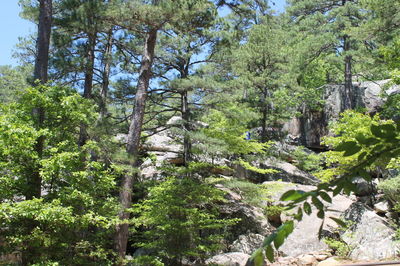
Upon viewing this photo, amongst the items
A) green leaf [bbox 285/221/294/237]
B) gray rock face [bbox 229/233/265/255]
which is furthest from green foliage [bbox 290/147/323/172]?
green leaf [bbox 285/221/294/237]

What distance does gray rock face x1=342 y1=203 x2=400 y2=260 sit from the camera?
8656mm

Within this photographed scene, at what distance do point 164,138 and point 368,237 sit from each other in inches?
352

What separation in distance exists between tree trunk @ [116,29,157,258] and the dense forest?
3 cm

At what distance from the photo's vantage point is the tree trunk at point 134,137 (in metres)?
8.67

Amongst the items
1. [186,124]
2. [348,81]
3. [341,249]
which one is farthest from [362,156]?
[348,81]

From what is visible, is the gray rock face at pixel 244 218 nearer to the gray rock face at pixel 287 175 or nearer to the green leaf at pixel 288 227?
the gray rock face at pixel 287 175

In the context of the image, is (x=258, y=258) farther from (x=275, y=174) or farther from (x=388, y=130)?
(x=275, y=174)

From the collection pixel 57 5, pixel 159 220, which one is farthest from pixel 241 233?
pixel 57 5

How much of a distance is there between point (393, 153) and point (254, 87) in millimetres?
14848

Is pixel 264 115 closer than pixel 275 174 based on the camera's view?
No

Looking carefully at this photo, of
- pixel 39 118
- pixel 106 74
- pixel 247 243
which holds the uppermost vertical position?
pixel 106 74

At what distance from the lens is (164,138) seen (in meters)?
15.4

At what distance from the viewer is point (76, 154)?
19.2 ft

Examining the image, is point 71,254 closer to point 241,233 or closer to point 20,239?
point 20,239
